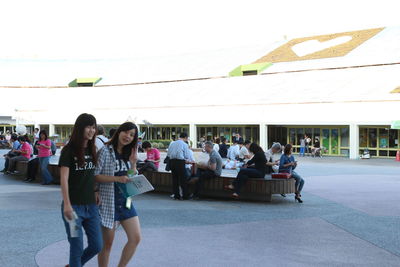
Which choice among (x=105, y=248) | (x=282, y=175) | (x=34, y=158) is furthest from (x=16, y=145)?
(x=105, y=248)

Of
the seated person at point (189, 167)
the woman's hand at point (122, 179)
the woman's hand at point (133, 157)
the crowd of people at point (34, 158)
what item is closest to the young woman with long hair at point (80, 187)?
the woman's hand at point (122, 179)

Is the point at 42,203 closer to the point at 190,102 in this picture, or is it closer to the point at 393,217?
the point at 393,217

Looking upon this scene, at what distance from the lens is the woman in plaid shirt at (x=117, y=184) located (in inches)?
192

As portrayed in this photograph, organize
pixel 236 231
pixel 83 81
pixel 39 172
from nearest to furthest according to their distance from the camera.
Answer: pixel 236 231 < pixel 39 172 < pixel 83 81

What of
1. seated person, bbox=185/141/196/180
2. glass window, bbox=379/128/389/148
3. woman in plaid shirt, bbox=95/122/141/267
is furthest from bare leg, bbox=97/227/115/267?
glass window, bbox=379/128/389/148

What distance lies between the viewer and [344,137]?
1341 inches

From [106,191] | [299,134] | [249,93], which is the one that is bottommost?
[106,191]

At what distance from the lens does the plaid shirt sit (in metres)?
4.88

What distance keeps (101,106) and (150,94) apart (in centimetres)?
462

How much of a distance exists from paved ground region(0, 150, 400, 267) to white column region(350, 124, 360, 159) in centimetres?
1831

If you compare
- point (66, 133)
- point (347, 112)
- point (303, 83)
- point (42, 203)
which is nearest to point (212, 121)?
point (303, 83)

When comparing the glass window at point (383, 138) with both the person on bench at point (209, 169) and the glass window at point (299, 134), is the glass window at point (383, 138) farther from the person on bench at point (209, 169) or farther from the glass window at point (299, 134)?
the person on bench at point (209, 169)

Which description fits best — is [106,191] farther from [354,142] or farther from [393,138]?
[393,138]

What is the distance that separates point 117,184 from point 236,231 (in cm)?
363
